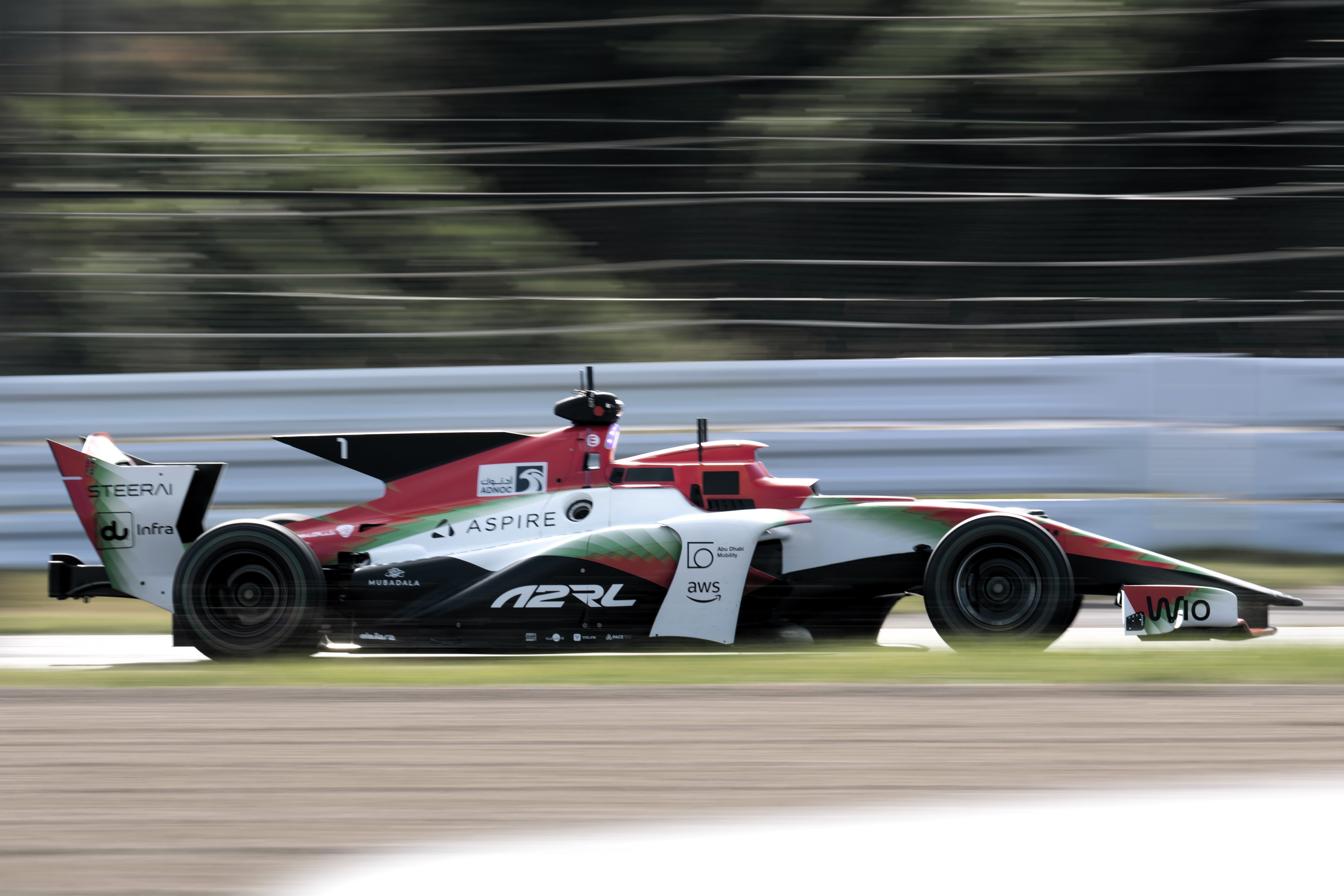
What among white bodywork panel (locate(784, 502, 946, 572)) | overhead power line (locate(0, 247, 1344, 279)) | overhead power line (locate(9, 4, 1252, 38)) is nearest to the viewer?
white bodywork panel (locate(784, 502, 946, 572))

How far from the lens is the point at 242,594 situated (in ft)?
22.2

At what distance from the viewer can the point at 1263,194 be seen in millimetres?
10484

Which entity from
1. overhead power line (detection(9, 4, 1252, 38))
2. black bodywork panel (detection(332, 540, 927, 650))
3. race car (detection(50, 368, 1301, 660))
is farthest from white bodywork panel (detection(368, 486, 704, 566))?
overhead power line (detection(9, 4, 1252, 38))

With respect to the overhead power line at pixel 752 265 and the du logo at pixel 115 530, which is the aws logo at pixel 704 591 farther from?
the overhead power line at pixel 752 265

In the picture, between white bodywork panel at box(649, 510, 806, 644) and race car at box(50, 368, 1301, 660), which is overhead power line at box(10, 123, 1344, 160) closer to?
race car at box(50, 368, 1301, 660)

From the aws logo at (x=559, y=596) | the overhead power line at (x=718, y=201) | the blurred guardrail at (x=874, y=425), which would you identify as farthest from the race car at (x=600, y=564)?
the overhead power line at (x=718, y=201)

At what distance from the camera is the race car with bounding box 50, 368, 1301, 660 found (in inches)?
254

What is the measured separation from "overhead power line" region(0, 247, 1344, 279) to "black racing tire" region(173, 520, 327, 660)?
12.7ft

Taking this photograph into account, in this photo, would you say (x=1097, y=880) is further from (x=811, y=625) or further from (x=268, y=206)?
(x=268, y=206)

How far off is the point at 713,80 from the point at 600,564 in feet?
18.7

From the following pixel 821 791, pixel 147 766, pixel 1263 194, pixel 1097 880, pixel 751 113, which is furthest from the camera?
pixel 751 113

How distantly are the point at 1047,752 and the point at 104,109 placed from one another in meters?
10.6

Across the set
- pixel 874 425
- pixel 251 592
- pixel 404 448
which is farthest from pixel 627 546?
pixel 874 425

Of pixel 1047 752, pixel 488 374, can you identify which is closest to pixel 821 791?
pixel 1047 752
